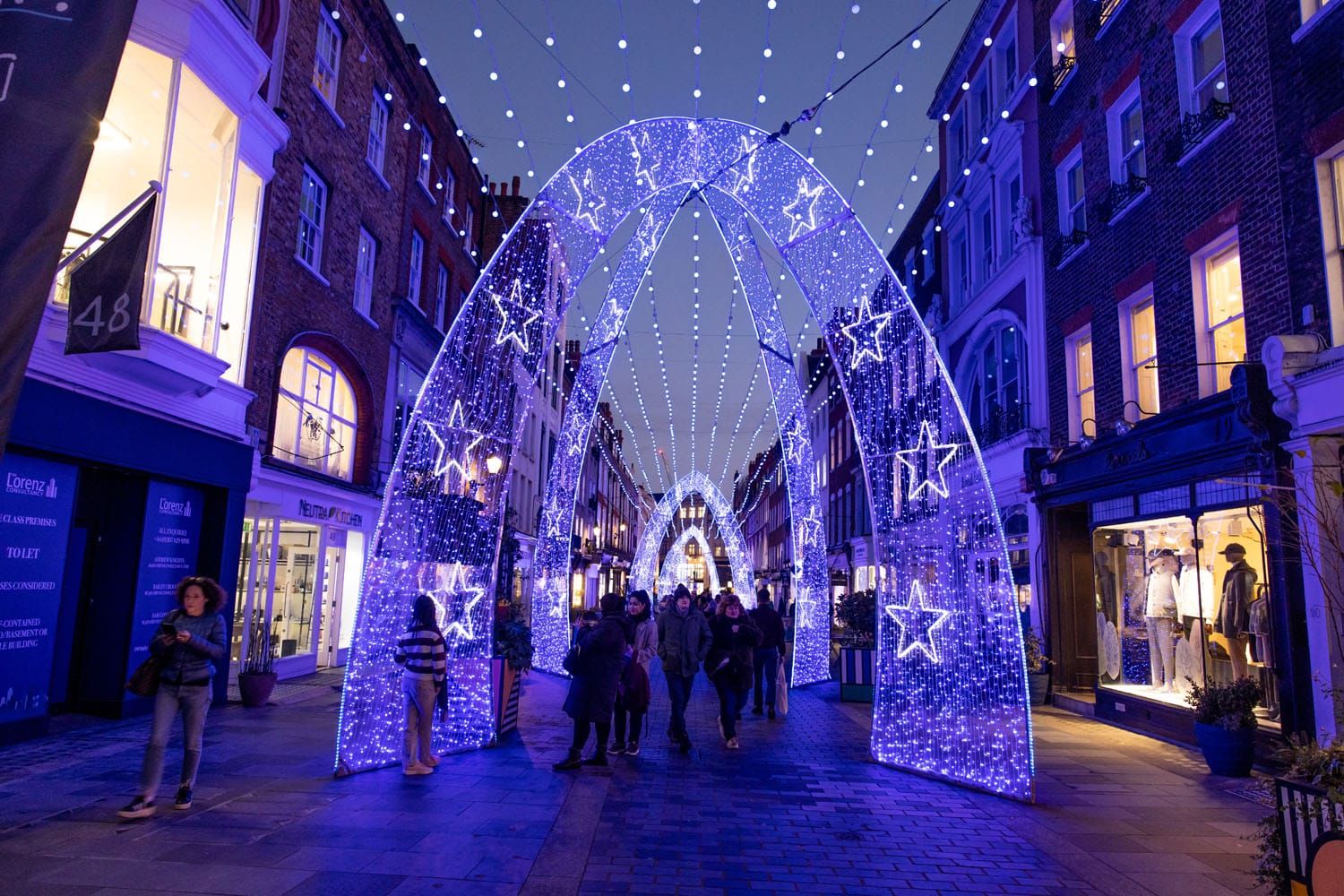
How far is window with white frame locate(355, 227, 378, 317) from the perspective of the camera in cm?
1717

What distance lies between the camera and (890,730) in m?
8.88

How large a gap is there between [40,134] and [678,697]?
26.7ft

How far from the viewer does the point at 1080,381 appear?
14.2 meters

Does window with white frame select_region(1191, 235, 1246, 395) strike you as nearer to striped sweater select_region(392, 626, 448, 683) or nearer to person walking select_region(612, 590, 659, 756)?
person walking select_region(612, 590, 659, 756)

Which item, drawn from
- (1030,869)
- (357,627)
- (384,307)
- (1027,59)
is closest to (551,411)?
(384,307)

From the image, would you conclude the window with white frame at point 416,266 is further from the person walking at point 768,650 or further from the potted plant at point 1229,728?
the potted plant at point 1229,728

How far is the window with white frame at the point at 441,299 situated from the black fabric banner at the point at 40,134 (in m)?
19.2

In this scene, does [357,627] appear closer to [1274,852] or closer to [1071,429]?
[1274,852]

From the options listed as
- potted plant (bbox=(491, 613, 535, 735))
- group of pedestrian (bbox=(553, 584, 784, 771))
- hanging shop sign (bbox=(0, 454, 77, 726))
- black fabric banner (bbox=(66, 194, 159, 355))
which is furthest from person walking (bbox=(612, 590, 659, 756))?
hanging shop sign (bbox=(0, 454, 77, 726))

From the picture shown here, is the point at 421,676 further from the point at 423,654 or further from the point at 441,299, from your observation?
the point at 441,299

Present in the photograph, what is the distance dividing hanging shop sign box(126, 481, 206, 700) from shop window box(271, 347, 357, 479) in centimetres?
254

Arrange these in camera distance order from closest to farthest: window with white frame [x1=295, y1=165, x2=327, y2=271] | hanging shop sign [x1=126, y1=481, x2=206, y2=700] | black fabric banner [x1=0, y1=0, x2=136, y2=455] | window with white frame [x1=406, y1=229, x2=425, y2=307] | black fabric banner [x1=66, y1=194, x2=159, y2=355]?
1. black fabric banner [x1=0, y1=0, x2=136, y2=455]
2. black fabric banner [x1=66, y1=194, x2=159, y2=355]
3. hanging shop sign [x1=126, y1=481, x2=206, y2=700]
4. window with white frame [x1=295, y1=165, x2=327, y2=271]
5. window with white frame [x1=406, y1=229, x2=425, y2=307]

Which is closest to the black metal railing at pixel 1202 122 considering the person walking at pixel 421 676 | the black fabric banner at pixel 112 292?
the person walking at pixel 421 676

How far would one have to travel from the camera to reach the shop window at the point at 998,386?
53.5ft
